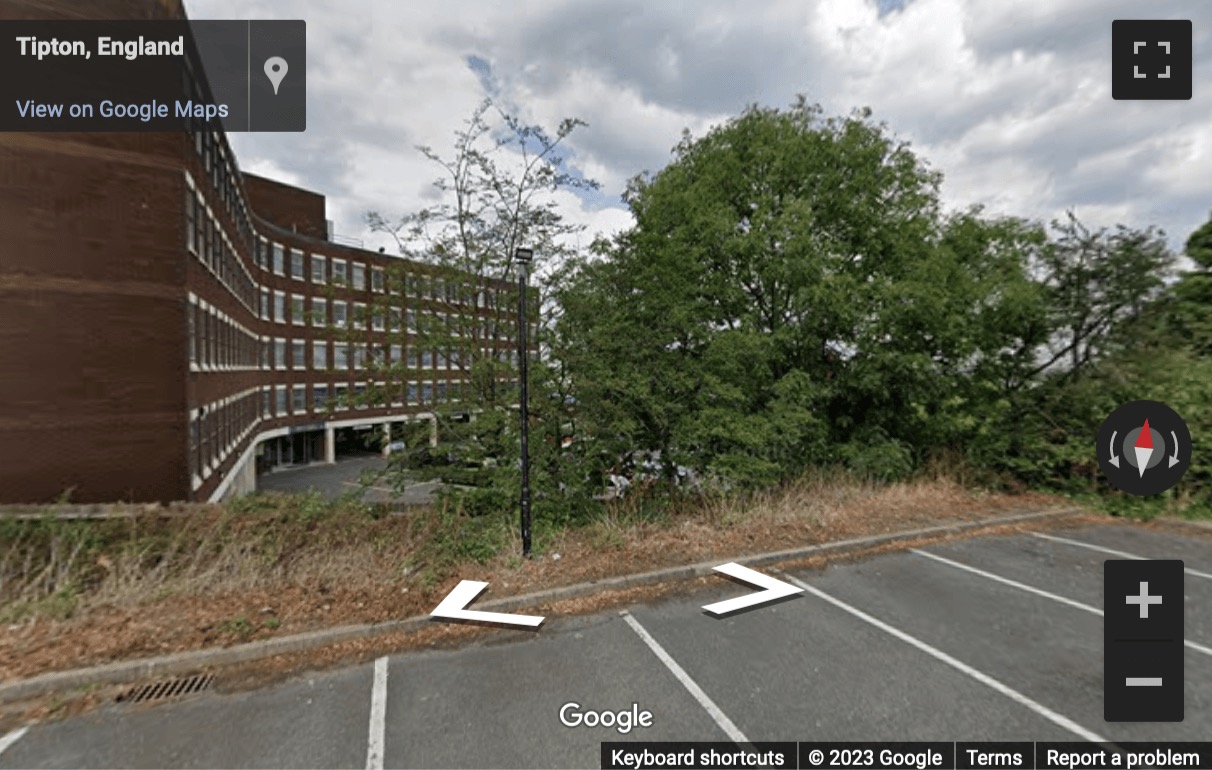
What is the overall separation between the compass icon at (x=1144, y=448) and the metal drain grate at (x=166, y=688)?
587 inches

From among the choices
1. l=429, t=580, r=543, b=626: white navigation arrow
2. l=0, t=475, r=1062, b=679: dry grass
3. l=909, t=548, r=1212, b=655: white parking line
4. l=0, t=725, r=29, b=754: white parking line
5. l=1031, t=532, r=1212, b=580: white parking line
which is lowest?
l=1031, t=532, r=1212, b=580: white parking line

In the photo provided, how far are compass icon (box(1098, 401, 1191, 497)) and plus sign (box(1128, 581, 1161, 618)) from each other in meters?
5.55

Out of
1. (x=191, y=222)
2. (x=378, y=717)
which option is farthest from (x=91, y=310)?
(x=378, y=717)

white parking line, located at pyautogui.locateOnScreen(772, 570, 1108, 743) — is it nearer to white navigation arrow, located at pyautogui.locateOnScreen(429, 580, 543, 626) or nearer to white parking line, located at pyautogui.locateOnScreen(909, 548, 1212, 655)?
white parking line, located at pyautogui.locateOnScreen(909, 548, 1212, 655)

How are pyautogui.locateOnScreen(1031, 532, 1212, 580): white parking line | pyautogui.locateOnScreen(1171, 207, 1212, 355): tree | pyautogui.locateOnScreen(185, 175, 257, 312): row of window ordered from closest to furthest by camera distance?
pyautogui.locateOnScreen(1031, 532, 1212, 580): white parking line < pyautogui.locateOnScreen(1171, 207, 1212, 355): tree < pyautogui.locateOnScreen(185, 175, 257, 312): row of window

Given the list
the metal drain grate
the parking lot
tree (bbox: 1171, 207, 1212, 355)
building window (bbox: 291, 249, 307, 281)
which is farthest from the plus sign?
building window (bbox: 291, 249, 307, 281)

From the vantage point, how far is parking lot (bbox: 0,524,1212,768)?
11.1ft

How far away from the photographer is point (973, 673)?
417cm

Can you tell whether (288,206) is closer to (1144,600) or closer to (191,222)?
(191,222)

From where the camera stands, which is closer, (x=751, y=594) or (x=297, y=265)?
(x=751, y=594)

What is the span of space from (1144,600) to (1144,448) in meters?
5.99

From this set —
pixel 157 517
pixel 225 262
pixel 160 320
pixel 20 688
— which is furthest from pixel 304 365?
pixel 20 688

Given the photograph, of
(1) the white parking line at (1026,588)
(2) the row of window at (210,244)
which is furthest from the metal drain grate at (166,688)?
(2) the row of window at (210,244)

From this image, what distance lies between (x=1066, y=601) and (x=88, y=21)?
922 inches
